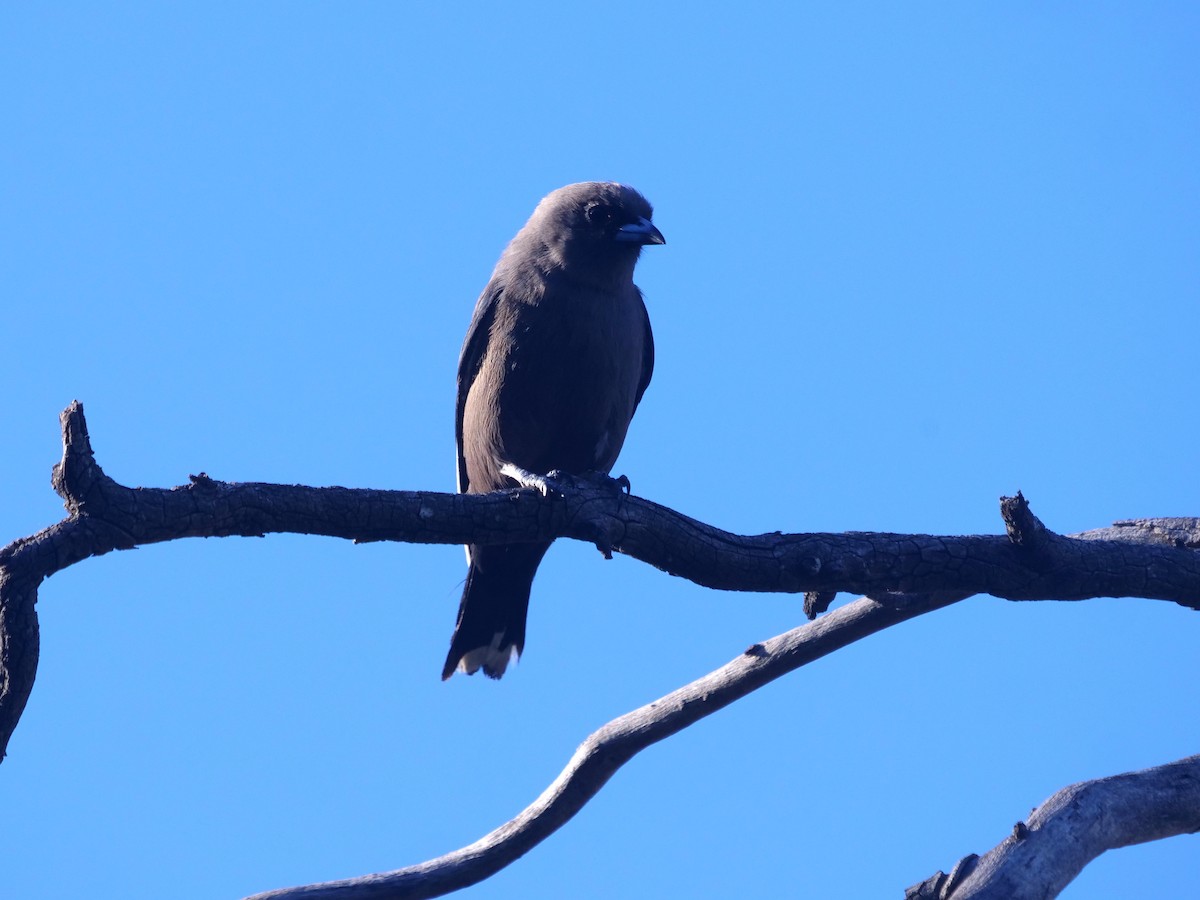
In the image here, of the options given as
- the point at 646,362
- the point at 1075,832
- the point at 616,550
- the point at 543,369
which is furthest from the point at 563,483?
the point at 646,362

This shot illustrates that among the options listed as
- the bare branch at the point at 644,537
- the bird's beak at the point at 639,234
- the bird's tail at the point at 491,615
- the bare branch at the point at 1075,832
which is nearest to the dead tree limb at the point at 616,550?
the bare branch at the point at 644,537

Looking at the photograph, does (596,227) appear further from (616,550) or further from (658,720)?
(658,720)

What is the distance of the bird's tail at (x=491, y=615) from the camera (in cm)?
691

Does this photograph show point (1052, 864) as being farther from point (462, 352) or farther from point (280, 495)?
point (462, 352)

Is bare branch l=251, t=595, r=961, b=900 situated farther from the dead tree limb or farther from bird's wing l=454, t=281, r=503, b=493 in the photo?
bird's wing l=454, t=281, r=503, b=493

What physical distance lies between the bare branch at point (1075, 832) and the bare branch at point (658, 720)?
1113 millimetres

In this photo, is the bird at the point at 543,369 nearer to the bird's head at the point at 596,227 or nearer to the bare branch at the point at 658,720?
the bird's head at the point at 596,227

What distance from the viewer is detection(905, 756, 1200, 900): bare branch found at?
454 centimetres

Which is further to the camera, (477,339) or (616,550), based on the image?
(477,339)

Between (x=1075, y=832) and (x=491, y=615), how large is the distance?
11.0ft

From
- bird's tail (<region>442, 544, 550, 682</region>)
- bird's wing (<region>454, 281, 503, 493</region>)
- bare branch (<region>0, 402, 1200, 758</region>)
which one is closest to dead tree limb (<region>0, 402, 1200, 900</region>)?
bare branch (<region>0, 402, 1200, 758</region>)

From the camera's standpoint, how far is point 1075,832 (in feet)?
15.5

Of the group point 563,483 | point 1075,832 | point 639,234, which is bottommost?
point 1075,832

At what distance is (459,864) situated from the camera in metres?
5.64
